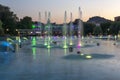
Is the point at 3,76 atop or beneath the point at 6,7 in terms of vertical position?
beneath

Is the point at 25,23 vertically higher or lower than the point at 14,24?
higher

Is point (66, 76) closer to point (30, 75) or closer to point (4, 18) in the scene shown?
point (30, 75)

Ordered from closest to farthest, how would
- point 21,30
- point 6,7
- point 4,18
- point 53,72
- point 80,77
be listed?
point 80,77 → point 53,72 → point 4,18 → point 6,7 → point 21,30

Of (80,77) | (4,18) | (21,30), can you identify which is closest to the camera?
(80,77)

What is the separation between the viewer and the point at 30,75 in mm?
15164

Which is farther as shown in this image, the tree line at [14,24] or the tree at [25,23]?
the tree at [25,23]

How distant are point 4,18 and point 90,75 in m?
91.1

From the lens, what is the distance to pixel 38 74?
15.5 meters

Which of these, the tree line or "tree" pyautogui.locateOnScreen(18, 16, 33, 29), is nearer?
the tree line

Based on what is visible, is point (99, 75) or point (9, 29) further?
Result: point (9, 29)

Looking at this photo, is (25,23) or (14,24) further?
(25,23)

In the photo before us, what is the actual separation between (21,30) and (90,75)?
172229 millimetres

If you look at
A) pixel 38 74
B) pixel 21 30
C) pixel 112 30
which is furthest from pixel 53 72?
pixel 21 30

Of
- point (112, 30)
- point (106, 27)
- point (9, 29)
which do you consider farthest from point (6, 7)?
point (106, 27)
